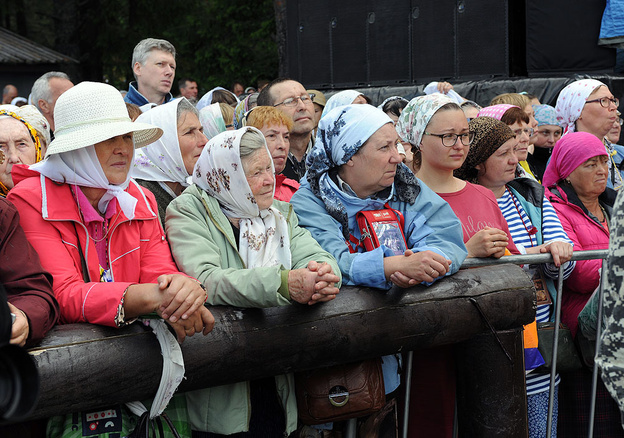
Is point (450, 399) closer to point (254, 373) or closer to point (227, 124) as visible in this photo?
point (254, 373)

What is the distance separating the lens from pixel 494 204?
12.9 feet

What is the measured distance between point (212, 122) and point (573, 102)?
3.12 metres

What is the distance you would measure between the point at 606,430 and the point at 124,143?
3012 mm

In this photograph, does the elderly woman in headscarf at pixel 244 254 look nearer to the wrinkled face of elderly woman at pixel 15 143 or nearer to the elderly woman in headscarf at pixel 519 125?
the wrinkled face of elderly woman at pixel 15 143

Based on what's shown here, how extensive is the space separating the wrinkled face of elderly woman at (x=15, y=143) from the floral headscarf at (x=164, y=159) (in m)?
0.53

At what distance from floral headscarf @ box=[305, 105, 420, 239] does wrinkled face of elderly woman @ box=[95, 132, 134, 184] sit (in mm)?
941

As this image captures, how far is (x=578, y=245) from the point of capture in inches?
161

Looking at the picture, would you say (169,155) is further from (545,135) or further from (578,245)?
(545,135)

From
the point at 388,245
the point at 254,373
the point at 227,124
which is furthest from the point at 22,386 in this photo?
the point at 227,124

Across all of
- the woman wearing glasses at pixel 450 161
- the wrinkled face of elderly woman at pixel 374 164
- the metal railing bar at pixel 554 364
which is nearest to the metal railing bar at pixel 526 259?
the metal railing bar at pixel 554 364

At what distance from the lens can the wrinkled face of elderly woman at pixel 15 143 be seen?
3.51m

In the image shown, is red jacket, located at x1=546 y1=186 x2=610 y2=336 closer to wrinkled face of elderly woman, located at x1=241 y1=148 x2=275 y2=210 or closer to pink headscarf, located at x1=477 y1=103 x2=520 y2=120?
pink headscarf, located at x1=477 y1=103 x2=520 y2=120

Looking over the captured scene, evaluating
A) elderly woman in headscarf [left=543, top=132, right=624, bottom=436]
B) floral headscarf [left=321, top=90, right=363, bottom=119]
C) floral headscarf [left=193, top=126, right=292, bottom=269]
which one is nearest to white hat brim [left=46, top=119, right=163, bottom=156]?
floral headscarf [left=193, top=126, right=292, bottom=269]

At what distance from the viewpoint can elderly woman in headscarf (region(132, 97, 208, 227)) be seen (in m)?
3.57
